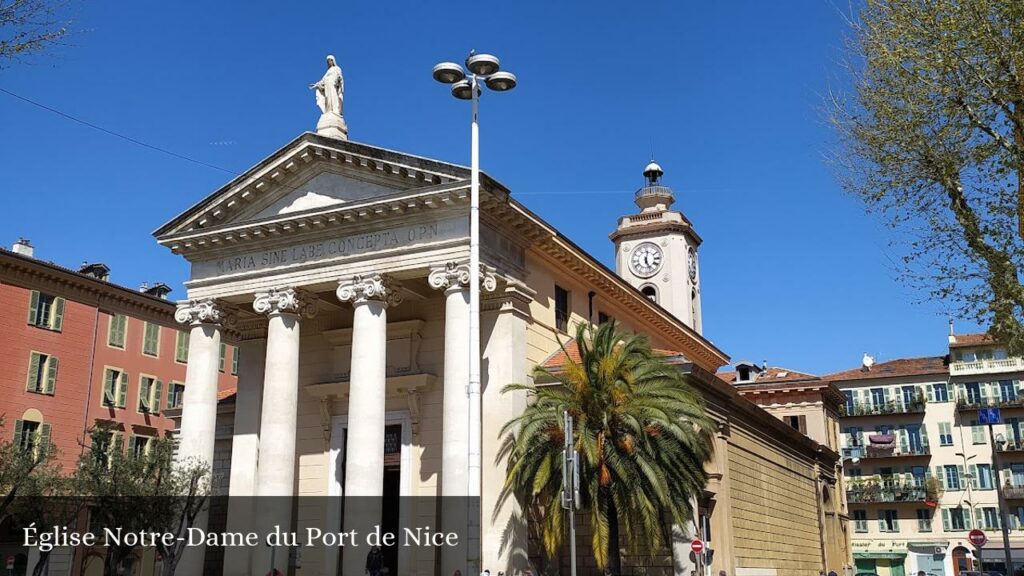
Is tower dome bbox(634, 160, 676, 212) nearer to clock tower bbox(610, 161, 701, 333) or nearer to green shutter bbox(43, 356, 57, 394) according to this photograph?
clock tower bbox(610, 161, 701, 333)

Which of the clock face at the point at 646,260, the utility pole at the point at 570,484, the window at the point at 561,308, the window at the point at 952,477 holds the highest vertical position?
the clock face at the point at 646,260

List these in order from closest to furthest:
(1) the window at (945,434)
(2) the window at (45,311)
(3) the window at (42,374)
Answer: (3) the window at (42,374) → (2) the window at (45,311) → (1) the window at (945,434)

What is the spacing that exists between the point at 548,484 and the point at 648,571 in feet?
16.3

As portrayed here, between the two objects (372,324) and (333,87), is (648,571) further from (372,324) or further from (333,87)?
(333,87)

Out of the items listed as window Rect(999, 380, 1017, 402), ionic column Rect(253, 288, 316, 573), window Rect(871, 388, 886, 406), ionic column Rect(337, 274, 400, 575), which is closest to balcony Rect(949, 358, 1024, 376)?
window Rect(999, 380, 1017, 402)

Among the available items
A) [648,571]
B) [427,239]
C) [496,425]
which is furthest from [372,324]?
[648,571]

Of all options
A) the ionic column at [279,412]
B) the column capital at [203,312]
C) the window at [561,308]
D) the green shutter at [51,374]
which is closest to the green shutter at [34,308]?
the green shutter at [51,374]

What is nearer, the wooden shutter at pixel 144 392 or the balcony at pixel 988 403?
the wooden shutter at pixel 144 392

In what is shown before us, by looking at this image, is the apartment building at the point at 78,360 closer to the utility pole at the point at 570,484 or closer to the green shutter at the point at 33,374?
the green shutter at the point at 33,374

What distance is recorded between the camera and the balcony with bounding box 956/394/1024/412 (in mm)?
58312

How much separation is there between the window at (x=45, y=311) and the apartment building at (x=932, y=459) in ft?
151

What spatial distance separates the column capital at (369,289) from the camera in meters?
27.2

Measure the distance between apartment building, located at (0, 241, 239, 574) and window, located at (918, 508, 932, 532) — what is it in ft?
141

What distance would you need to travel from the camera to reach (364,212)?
27703 mm
